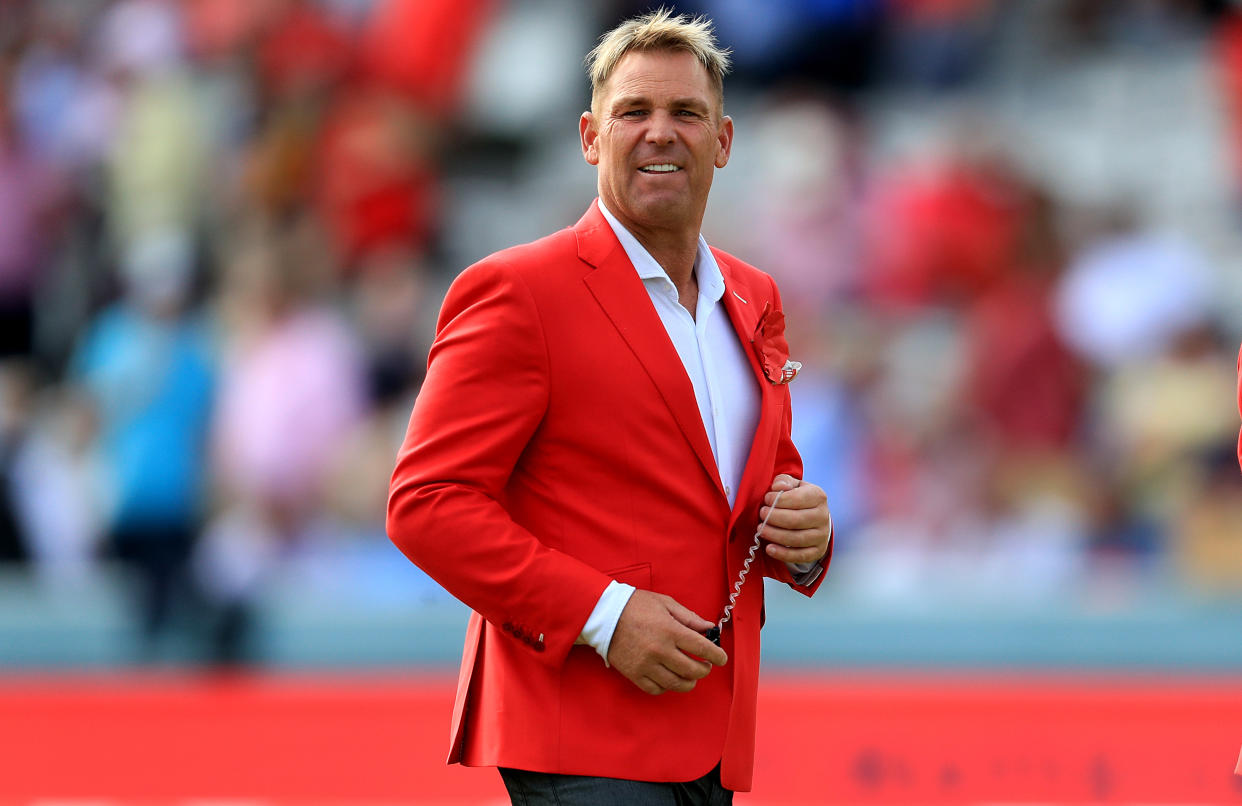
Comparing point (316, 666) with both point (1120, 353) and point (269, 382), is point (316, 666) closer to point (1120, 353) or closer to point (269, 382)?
point (269, 382)

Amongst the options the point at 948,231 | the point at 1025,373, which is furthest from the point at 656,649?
the point at 948,231

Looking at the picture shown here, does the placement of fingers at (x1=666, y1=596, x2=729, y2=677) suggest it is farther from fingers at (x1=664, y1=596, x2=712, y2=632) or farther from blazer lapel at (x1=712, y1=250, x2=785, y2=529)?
blazer lapel at (x1=712, y1=250, x2=785, y2=529)

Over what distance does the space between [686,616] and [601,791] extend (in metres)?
0.30

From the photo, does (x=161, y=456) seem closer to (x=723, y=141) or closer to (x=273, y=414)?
(x=273, y=414)

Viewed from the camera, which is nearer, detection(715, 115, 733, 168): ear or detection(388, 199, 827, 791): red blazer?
detection(388, 199, 827, 791): red blazer

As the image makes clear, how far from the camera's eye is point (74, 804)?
594cm

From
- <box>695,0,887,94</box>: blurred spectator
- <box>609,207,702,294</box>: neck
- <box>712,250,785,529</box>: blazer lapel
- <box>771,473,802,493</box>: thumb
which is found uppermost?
<box>695,0,887,94</box>: blurred spectator

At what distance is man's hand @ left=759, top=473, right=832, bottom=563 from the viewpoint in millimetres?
2916

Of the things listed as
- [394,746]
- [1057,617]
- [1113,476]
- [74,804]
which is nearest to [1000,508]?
[1113,476]

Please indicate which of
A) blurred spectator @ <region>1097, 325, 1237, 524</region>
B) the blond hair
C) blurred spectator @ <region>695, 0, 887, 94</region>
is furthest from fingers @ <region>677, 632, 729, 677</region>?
blurred spectator @ <region>695, 0, 887, 94</region>

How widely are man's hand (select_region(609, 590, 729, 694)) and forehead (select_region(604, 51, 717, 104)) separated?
80 cm

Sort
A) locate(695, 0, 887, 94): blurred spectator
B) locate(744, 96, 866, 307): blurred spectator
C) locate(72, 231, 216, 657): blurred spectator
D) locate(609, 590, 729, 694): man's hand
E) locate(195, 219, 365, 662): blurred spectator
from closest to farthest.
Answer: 1. locate(609, 590, 729, 694): man's hand
2. locate(72, 231, 216, 657): blurred spectator
3. locate(195, 219, 365, 662): blurred spectator
4. locate(744, 96, 866, 307): blurred spectator
5. locate(695, 0, 887, 94): blurred spectator

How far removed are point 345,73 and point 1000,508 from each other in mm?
4479

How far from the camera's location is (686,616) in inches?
109
